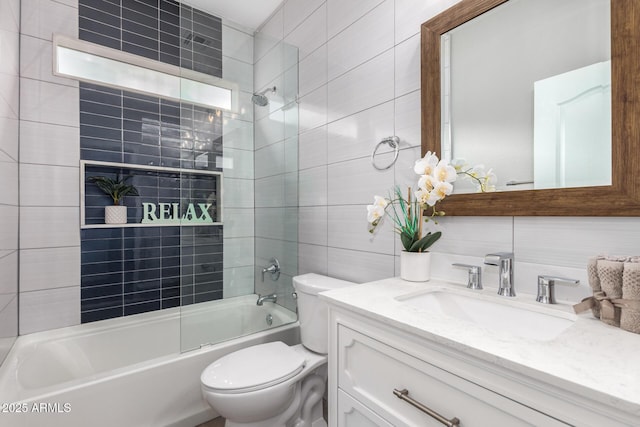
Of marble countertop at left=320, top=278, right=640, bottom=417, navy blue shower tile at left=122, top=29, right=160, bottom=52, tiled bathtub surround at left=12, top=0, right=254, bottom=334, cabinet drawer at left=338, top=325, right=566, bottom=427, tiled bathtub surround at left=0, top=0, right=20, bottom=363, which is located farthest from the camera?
navy blue shower tile at left=122, top=29, right=160, bottom=52

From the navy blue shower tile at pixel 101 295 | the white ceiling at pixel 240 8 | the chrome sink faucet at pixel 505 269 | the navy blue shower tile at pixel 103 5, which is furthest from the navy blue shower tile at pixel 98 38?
the chrome sink faucet at pixel 505 269

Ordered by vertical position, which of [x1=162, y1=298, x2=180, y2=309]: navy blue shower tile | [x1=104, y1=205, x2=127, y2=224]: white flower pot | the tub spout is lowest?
[x1=162, y1=298, x2=180, y2=309]: navy blue shower tile

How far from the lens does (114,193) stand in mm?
2070

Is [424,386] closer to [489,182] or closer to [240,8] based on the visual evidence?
[489,182]

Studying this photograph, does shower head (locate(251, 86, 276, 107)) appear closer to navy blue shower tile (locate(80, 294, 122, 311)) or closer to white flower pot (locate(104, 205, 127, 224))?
white flower pot (locate(104, 205, 127, 224))

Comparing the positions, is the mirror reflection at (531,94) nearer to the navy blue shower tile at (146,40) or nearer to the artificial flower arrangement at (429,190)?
the artificial flower arrangement at (429,190)

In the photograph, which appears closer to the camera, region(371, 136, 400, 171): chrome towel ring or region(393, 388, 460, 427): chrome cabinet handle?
region(393, 388, 460, 427): chrome cabinet handle

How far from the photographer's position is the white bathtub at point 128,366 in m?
1.30

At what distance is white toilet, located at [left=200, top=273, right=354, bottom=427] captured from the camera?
1.24 metres

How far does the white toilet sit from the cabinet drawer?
0.49 m

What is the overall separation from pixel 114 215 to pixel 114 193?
0.15 metres

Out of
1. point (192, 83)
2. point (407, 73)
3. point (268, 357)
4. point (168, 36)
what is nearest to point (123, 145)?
point (192, 83)

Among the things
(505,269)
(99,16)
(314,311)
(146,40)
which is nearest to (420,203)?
(505,269)

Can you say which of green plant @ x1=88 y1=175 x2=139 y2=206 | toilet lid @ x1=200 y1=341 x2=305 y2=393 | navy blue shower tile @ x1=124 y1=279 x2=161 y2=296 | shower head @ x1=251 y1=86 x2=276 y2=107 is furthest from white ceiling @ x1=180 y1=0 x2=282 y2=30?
toilet lid @ x1=200 y1=341 x2=305 y2=393
